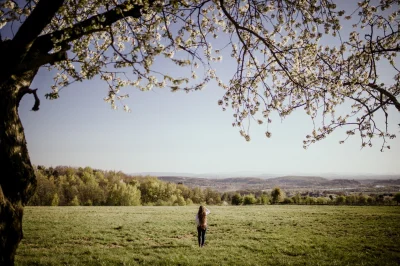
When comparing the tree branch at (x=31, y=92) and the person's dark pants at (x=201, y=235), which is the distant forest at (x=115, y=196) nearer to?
the person's dark pants at (x=201, y=235)

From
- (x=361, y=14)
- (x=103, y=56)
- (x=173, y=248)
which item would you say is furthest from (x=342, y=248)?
(x=103, y=56)

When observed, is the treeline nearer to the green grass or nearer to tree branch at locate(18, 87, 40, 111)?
the green grass

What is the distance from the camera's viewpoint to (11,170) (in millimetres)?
4883

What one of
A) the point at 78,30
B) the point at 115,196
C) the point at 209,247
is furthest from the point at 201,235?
the point at 115,196

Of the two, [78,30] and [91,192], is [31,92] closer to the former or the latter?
[78,30]

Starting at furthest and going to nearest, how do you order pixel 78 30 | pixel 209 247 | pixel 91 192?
pixel 91 192 → pixel 209 247 → pixel 78 30

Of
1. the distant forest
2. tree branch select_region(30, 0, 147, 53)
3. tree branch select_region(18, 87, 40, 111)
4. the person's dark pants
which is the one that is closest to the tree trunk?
tree branch select_region(18, 87, 40, 111)

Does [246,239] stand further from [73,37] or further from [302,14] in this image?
[73,37]

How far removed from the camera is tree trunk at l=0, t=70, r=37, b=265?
4613 millimetres

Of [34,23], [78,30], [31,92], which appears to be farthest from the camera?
[31,92]

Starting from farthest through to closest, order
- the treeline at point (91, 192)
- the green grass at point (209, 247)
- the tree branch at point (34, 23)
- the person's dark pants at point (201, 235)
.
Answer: the treeline at point (91, 192) → the person's dark pants at point (201, 235) → the green grass at point (209, 247) → the tree branch at point (34, 23)

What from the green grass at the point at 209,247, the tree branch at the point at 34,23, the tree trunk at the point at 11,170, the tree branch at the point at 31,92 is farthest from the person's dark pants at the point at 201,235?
the tree branch at the point at 34,23

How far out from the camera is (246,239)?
1673cm

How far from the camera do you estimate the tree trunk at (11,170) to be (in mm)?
4613
